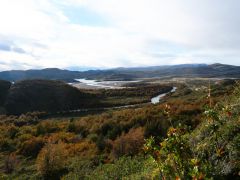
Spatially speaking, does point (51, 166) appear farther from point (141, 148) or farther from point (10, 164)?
point (141, 148)

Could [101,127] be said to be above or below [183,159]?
below

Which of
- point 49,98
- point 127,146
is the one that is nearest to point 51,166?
point 127,146

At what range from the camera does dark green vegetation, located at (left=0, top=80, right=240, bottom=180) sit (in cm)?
505

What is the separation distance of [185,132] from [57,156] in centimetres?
1796

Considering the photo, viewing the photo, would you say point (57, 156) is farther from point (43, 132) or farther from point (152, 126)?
point (43, 132)

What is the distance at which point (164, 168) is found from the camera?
16.1 feet

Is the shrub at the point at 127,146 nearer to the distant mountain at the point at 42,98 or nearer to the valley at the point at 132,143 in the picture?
the valley at the point at 132,143

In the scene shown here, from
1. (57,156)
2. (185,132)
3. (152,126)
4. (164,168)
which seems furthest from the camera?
(152,126)

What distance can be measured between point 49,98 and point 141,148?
272 ft

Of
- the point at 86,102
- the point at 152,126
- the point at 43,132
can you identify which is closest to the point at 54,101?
the point at 86,102

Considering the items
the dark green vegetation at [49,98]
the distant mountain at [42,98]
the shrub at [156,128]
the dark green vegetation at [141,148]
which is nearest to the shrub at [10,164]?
the dark green vegetation at [141,148]

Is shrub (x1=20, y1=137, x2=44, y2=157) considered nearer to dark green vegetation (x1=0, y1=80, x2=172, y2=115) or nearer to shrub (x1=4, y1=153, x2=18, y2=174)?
shrub (x1=4, y1=153, x2=18, y2=174)

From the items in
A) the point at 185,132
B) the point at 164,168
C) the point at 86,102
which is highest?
the point at 185,132

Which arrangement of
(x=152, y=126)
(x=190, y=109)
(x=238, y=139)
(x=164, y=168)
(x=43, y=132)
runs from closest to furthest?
(x=164, y=168), (x=238, y=139), (x=152, y=126), (x=190, y=109), (x=43, y=132)
